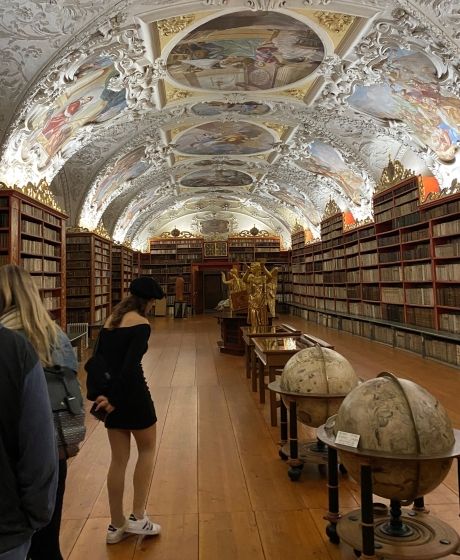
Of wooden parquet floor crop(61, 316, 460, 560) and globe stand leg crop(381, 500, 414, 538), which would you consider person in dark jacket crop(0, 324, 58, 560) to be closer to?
wooden parquet floor crop(61, 316, 460, 560)

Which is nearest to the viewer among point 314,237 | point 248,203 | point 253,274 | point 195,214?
point 253,274

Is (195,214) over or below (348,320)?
over

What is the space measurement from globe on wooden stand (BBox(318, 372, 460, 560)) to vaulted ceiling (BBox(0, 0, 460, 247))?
6720 millimetres

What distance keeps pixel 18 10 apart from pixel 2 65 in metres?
1.19

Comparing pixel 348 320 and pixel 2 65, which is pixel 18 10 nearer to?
pixel 2 65

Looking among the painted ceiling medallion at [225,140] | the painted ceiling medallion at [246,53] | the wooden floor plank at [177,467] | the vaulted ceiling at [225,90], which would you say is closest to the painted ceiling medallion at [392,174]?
the vaulted ceiling at [225,90]

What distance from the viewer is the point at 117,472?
9.75 feet

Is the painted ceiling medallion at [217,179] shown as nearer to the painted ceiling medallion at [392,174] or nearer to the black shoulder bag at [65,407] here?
the painted ceiling medallion at [392,174]

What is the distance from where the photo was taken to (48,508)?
1.42 meters

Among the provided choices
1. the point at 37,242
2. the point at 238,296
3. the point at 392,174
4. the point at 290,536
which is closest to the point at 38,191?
the point at 37,242

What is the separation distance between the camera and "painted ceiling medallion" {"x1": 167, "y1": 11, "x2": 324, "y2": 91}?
26.8 ft

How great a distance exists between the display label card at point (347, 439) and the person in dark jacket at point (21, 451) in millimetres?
1589

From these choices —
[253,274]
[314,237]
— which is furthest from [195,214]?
[253,274]

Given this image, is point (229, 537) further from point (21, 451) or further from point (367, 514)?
point (21, 451)
